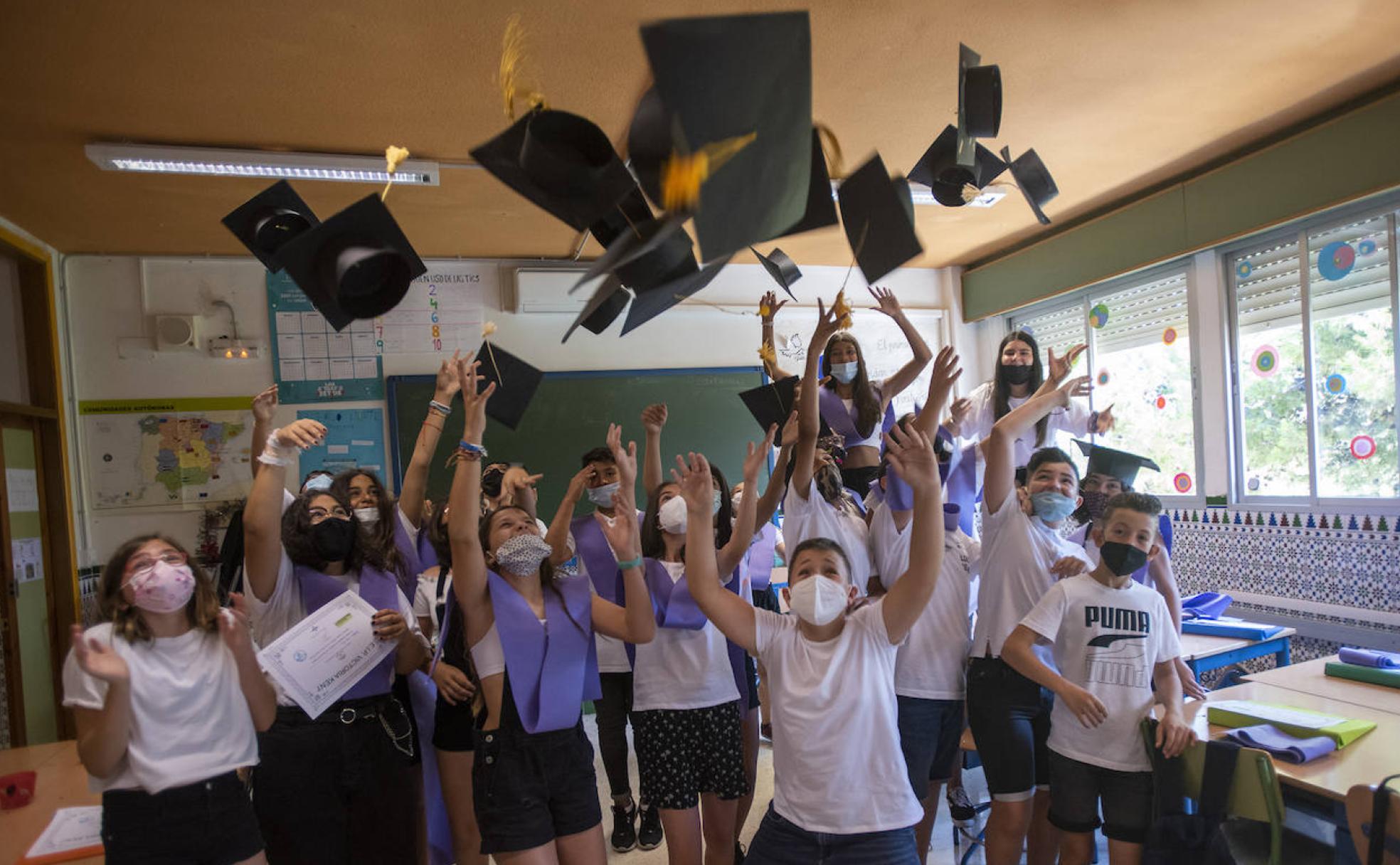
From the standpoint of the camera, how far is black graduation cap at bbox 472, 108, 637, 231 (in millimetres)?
802

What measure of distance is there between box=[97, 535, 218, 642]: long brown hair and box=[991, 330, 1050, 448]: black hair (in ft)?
9.03

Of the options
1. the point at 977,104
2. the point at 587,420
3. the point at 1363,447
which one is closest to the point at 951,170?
the point at 977,104

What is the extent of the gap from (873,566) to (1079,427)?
129 cm

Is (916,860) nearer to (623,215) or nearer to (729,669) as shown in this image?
(729,669)

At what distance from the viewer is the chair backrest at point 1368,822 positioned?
1.58 metres

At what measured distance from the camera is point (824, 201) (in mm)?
934

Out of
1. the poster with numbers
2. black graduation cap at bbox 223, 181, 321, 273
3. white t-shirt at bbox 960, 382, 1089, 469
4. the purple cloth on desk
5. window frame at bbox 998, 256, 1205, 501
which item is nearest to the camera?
black graduation cap at bbox 223, 181, 321, 273

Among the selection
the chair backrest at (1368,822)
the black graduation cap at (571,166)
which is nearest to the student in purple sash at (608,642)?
the black graduation cap at (571,166)

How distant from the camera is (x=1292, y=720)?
2.12 m

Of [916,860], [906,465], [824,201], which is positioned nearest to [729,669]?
[916,860]

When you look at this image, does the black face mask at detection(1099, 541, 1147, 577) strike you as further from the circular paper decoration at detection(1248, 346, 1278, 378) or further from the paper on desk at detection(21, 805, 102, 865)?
the circular paper decoration at detection(1248, 346, 1278, 378)

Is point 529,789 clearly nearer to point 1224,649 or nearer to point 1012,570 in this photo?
point 1012,570

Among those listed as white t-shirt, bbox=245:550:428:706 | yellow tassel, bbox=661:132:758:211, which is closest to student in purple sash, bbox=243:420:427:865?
white t-shirt, bbox=245:550:428:706

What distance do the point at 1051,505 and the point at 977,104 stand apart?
140 centimetres
